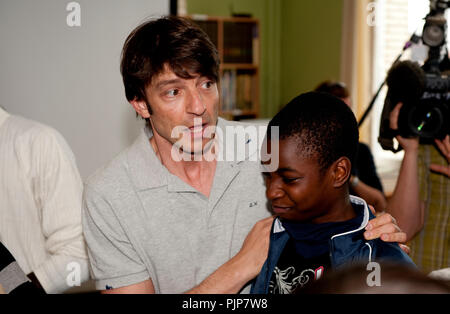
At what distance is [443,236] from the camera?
3.59 feet

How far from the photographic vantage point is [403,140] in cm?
108

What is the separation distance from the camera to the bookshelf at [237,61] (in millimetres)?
3324

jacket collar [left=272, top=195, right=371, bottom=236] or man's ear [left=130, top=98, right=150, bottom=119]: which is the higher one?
man's ear [left=130, top=98, right=150, bottom=119]

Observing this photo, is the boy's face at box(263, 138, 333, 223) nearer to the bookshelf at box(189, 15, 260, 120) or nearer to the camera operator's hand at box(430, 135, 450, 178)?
the camera operator's hand at box(430, 135, 450, 178)

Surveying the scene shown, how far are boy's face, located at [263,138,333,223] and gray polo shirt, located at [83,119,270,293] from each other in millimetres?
153

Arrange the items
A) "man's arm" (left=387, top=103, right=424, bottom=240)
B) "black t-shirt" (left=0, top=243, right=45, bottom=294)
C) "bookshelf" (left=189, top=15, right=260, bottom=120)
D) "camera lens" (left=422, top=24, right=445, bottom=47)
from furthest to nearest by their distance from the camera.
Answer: "bookshelf" (left=189, top=15, right=260, bottom=120)
"man's arm" (left=387, top=103, right=424, bottom=240)
"camera lens" (left=422, top=24, right=445, bottom=47)
"black t-shirt" (left=0, top=243, right=45, bottom=294)

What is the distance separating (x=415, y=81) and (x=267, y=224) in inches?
19.8

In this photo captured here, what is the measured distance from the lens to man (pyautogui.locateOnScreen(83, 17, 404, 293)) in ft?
2.83

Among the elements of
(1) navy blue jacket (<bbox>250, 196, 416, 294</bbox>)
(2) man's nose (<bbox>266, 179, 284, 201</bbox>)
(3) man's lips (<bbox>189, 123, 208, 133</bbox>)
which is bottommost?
(1) navy blue jacket (<bbox>250, 196, 416, 294</bbox>)

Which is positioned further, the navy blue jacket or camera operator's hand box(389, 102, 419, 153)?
camera operator's hand box(389, 102, 419, 153)

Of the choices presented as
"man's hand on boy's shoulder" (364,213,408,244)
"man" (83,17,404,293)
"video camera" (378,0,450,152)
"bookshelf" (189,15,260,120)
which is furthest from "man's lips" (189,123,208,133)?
"bookshelf" (189,15,260,120)

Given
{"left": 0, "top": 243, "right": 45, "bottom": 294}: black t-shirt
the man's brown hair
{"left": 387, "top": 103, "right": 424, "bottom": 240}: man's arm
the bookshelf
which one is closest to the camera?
{"left": 0, "top": 243, "right": 45, "bottom": 294}: black t-shirt

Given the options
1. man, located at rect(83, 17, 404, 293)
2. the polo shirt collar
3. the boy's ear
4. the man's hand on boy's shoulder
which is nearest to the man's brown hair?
man, located at rect(83, 17, 404, 293)
